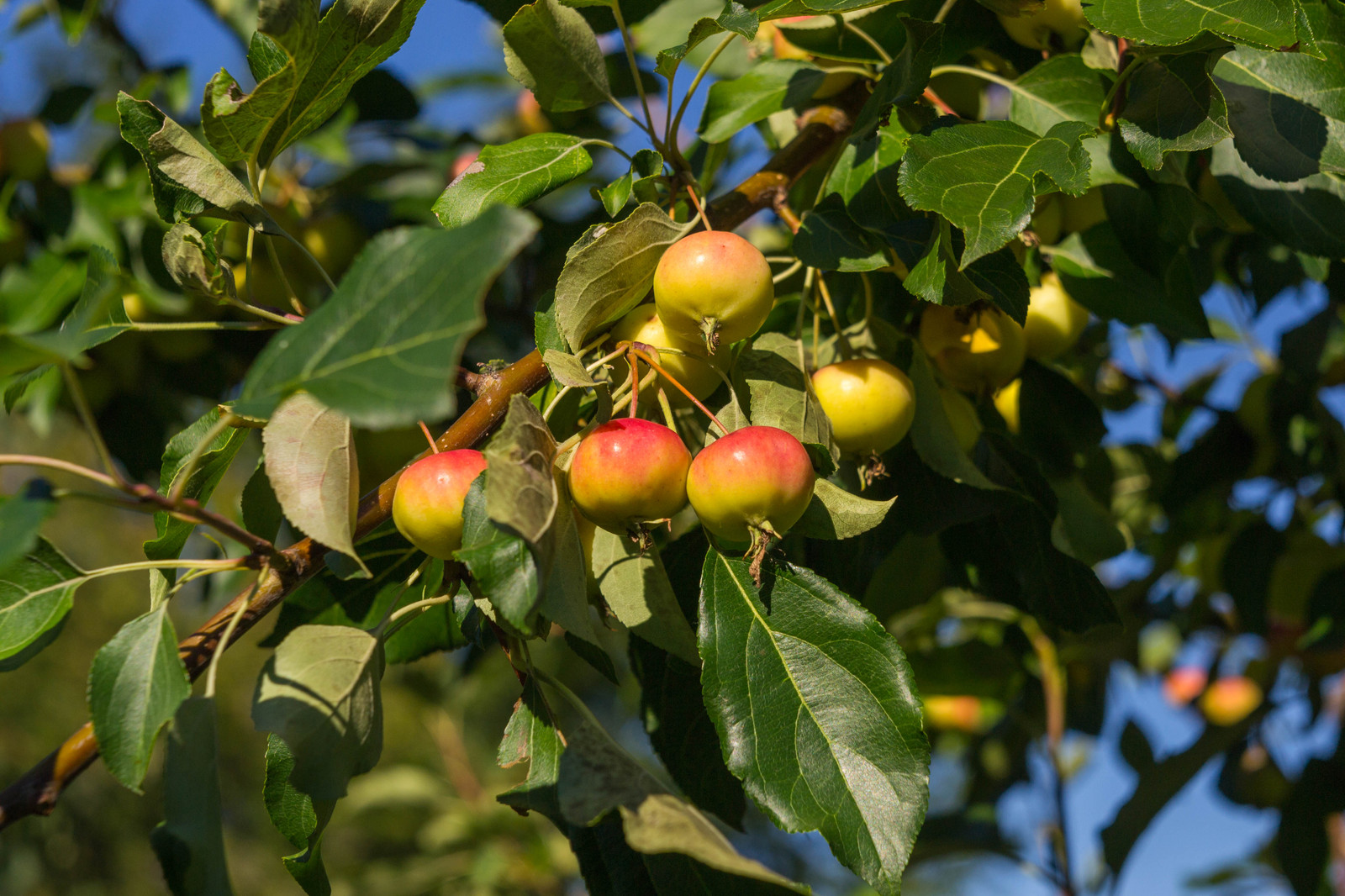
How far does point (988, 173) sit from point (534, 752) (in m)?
0.56

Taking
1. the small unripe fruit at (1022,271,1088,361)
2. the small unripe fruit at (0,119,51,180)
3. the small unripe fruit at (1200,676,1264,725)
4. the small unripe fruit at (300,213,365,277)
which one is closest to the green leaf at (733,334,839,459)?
the small unripe fruit at (1022,271,1088,361)

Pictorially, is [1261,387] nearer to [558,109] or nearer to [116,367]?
[558,109]

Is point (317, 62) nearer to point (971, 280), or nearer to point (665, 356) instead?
point (665, 356)

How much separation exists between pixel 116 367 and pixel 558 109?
1196 mm

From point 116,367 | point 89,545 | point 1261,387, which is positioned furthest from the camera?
point 89,545

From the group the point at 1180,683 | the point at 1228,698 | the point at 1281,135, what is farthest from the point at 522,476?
the point at 1180,683

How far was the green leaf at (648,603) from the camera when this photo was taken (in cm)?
78

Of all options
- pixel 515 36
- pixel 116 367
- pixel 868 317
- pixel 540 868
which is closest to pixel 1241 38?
pixel 868 317

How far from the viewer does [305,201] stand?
1.99 m

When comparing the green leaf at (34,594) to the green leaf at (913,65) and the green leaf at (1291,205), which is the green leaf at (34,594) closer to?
the green leaf at (913,65)

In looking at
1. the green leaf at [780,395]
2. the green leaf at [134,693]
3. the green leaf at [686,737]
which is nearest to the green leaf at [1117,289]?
the green leaf at [780,395]

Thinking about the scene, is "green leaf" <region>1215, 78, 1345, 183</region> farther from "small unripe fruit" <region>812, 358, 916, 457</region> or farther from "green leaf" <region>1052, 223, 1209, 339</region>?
"small unripe fruit" <region>812, 358, 916, 457</region>

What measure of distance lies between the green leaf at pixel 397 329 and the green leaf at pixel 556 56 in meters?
0.35

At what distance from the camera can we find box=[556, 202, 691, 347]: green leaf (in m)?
0.73
